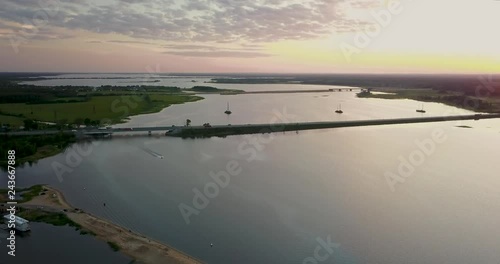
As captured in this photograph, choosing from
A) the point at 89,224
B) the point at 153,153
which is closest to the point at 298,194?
the point at 89,224

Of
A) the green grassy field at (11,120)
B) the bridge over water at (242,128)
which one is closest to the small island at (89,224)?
the bridge over water at (242,128)

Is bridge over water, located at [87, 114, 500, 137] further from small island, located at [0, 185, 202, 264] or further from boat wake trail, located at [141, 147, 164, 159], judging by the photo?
small island, located at [0, 185, 202, 264]

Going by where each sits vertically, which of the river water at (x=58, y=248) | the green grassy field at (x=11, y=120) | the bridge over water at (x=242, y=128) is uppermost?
the green grassy field at (x=11, y=120)

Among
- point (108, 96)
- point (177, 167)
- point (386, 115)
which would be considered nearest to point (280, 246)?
point (177, 167)

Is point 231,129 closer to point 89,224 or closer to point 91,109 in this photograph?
point 91,109

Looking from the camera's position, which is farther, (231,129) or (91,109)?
(91,109)

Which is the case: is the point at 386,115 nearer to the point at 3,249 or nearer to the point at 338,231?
the point at 338,231

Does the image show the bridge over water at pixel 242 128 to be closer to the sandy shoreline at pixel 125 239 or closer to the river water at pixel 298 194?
the river water at pixel 298 194
